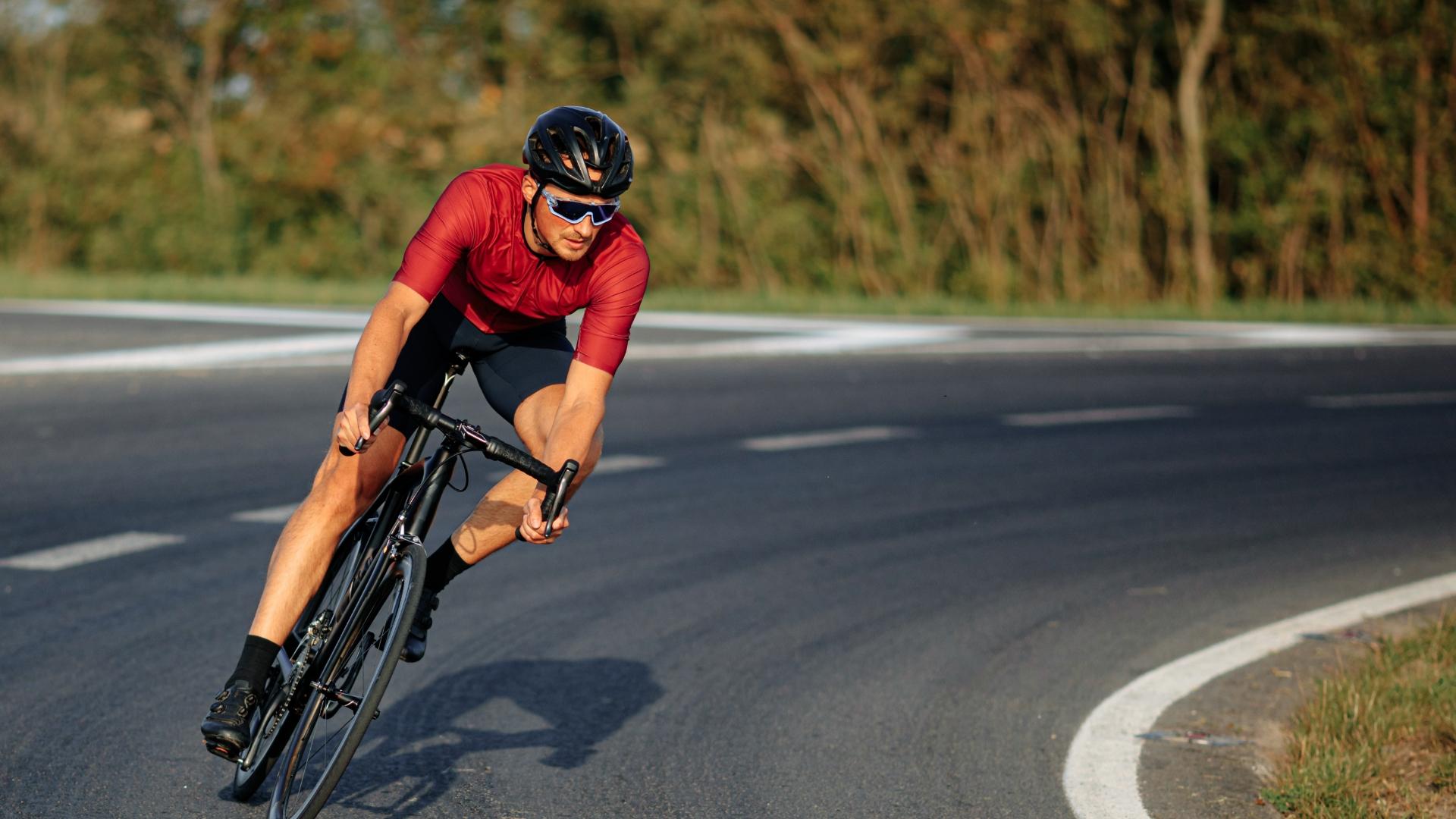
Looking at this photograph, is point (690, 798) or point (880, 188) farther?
point (880, 188)

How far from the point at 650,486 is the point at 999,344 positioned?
10.3 metres

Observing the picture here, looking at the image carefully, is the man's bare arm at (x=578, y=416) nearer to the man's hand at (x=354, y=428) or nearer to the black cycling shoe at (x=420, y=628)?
the black cycling shoe at (x=420, y=628)

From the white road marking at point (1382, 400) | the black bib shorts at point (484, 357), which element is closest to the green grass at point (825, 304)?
the white road marking at point (1382, 400)

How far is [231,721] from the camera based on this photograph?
460 cm

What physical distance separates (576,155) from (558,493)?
3.07ft

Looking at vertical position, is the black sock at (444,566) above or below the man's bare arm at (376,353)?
below

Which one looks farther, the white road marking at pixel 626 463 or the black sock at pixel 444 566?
the white road marking at pixel 626 463

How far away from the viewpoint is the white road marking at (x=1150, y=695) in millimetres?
5270

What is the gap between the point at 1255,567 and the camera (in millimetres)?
8805

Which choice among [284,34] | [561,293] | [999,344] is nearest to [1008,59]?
[999,344]

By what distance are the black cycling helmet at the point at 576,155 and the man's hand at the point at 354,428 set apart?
2.70ft

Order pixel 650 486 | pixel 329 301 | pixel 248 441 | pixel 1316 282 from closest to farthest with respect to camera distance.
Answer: pixel 650 486 → pixel 248 441 → pixel 329 301 → pixel 1316 282

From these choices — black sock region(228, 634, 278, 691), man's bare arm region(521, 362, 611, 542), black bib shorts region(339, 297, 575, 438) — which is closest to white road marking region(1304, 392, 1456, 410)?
black bib shorts region(339, 297, 575, 438)

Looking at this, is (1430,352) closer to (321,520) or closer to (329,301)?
(329,301)
